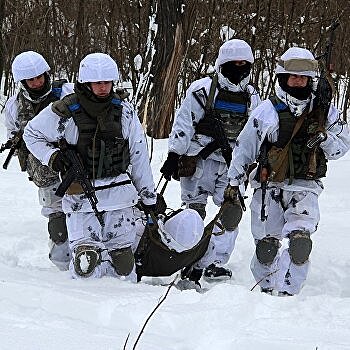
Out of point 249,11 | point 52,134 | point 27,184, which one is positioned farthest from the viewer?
point 249,11

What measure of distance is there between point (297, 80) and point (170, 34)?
548cm

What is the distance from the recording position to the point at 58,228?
16.0 feet

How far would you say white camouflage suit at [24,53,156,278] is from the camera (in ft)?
13.6

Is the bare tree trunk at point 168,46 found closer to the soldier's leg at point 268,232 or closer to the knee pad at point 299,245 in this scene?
the soldier's leg at point 268,232

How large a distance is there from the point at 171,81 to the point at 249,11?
9.77 ft

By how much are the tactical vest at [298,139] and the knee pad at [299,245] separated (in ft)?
1.26

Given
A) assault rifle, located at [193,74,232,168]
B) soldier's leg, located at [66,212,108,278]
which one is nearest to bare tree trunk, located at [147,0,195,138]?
assault rifle, located at [193,74,232,168]

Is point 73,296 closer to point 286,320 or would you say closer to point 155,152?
point 286,320

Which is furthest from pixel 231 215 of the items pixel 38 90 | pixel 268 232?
pixel 38 90

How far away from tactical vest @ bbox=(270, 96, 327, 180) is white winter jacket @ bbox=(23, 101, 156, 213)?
0.93 m

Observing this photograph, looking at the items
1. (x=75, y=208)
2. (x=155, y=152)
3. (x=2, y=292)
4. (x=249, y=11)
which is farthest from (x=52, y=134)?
(x=249, y=11)

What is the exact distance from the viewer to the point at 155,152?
957 cm

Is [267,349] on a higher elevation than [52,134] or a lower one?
lower

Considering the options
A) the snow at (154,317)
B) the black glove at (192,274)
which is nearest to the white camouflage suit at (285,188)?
the black glove at (192,274)
